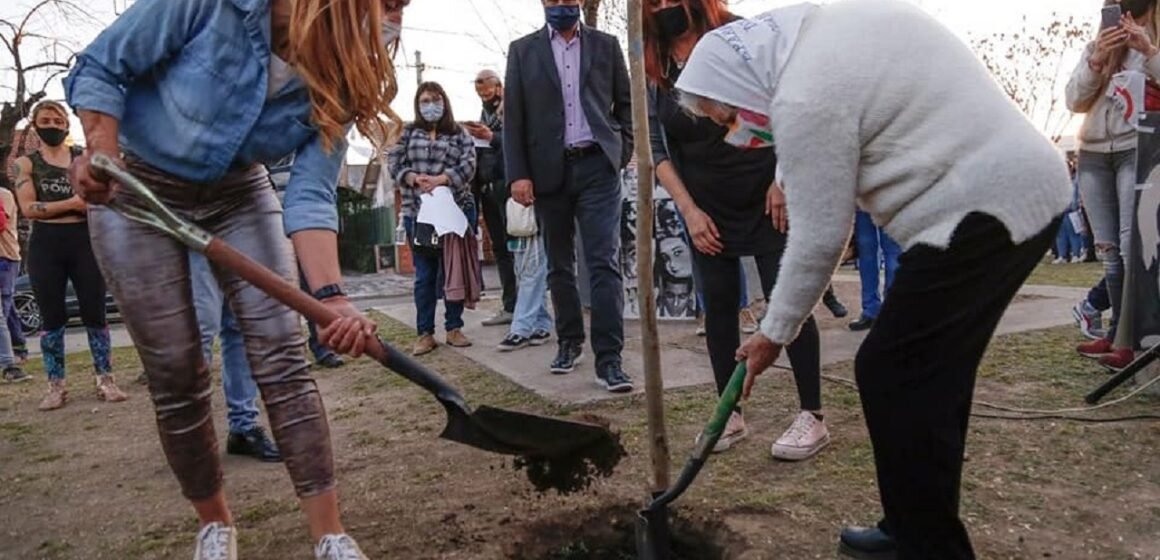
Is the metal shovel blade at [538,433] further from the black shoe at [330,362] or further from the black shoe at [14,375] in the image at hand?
the black shoe at [14,375]

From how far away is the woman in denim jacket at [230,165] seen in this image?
214 cm

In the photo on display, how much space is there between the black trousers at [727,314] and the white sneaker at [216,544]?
1.77 meters

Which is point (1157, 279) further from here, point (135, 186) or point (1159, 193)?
point (135, 186)

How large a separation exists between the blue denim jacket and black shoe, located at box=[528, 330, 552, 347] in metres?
3.75

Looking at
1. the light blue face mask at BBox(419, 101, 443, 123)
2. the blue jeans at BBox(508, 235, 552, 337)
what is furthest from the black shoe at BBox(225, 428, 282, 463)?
the light blue face mask at BBox(419, 101, 443, 123)

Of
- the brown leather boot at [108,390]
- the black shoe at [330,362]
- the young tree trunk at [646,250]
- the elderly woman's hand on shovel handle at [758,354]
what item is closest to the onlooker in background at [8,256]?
the brown leather boot at [108,390]

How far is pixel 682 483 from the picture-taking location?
2.30 meters

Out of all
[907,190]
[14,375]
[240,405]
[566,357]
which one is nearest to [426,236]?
[566,357]

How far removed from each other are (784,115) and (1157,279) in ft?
10.4

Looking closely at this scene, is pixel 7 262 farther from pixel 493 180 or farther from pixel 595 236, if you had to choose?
pixel 595 236

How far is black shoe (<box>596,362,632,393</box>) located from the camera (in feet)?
13.9

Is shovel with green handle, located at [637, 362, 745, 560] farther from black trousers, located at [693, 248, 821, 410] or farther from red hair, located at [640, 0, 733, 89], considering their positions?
red hair, located at [640, 0, 733, 89]

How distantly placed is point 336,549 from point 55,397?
3.92 meters

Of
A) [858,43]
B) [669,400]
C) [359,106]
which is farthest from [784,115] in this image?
[669,400]
